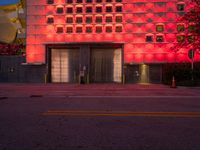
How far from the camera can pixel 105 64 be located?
38.0 m

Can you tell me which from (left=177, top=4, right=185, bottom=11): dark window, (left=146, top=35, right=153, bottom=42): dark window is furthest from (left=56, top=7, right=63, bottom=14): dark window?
(left=177, top=4, right=185, bottom=11): dark window

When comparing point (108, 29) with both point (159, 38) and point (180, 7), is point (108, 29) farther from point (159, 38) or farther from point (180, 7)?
point (180, 7)

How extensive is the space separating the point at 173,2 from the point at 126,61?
33.4ft

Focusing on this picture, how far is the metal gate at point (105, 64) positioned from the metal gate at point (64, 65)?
241 centimetres

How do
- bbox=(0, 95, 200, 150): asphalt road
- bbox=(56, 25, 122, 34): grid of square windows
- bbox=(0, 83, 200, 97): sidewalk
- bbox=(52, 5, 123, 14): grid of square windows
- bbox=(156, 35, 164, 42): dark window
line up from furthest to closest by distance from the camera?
1. bbox=(52, 5, 123, 14): grid of square windows
2. bbox=(56, 25, 122, 34): grid of square windows
3. bbox=(156, 35, 164, 42): dark window
4. bbox=(0, 83, 200, 97): sidewalk
5. bbox=(0, 95, 200, 150): asphalt road

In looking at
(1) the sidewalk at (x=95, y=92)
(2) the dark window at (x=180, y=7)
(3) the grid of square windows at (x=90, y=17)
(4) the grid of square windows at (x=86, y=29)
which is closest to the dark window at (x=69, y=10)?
(3) the grid of square windows at (x=90, y=17)

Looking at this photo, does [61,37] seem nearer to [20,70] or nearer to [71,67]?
[71,67]

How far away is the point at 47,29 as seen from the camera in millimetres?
37562

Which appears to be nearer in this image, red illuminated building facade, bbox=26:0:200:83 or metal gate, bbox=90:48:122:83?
red illuminated building facade, bbox=26:0:200:83

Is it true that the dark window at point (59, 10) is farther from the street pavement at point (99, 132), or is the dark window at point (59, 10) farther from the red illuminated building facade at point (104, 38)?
the street pavement at point (99, 132)

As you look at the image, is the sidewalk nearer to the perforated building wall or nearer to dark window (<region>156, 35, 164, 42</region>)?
the perforated building wall

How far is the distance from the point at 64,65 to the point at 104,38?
272 inches

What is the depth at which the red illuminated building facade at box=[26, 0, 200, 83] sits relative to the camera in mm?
36406

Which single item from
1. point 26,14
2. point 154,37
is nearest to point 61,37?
point 26,14
